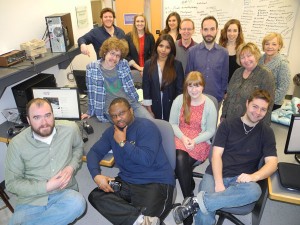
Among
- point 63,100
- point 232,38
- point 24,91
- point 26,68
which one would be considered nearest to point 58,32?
point 26,68

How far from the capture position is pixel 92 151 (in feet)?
6.70

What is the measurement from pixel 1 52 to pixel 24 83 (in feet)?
1.28

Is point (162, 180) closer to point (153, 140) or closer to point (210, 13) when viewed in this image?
point (153, 140)

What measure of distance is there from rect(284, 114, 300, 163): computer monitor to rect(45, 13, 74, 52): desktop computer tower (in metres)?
2.60

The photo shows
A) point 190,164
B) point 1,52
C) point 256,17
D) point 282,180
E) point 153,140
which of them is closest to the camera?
point 282,180

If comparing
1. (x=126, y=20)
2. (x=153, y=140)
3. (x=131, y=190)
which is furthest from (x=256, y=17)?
(x=131, y=190)

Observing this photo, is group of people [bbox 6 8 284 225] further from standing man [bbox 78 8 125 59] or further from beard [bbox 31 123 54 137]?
standing man [bbox 78 8 125 59]

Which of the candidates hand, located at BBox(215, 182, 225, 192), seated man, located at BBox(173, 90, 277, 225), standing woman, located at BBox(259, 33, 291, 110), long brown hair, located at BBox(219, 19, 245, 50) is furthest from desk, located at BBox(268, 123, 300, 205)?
long brown hair, located at BBox(219, 19, 245, 50)

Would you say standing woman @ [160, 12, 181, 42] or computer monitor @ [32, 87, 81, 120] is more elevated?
standing woman @ [160, 12, 181, 42]

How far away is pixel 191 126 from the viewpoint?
7.96ft

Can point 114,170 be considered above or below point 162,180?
below

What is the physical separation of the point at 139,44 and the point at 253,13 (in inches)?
89.4

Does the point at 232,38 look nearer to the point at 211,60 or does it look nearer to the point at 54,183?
the point at 211,60

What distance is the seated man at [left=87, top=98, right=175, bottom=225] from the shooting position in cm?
184
